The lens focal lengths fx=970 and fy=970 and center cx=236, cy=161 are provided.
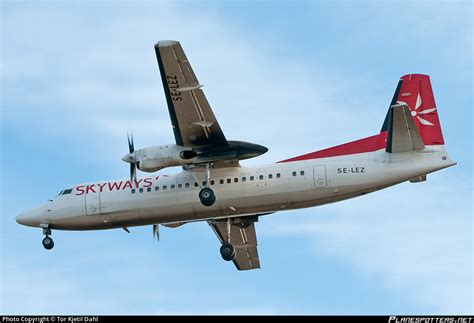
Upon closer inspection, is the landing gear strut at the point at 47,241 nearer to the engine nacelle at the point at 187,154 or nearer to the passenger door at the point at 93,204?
the passenger door at the point at 93,204

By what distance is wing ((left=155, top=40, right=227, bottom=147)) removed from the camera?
118 feet

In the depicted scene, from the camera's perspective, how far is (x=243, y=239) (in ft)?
147

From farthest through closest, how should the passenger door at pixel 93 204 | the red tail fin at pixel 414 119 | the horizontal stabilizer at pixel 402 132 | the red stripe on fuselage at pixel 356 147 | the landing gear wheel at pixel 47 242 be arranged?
the landing gear wheel at pixel 47 242
the passenger door at pixel 93 204
the red stripe on fuselage at pixel 356 147
the red tail fin at pixel 414 119
the horizontal stabilizer at pixel 402 132

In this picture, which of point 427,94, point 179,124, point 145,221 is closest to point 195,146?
point 179,124

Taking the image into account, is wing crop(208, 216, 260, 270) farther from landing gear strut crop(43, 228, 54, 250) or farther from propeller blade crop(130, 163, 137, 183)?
landing gear strut crop(43, 228, 54, 250)

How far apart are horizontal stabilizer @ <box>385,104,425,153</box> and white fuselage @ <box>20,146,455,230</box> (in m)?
0.29

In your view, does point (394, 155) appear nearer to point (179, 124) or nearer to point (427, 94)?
point (427, 94)

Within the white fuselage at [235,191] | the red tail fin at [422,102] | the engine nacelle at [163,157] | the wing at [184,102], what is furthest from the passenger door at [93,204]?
the red tail fin at [422,102]

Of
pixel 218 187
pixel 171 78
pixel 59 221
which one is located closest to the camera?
pixel 171 78

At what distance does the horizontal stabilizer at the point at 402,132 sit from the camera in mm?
35594

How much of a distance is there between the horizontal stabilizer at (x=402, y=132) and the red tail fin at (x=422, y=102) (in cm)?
110

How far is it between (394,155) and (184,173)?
879cm

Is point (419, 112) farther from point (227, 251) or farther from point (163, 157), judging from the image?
point (163, 157)

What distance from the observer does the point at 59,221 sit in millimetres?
41844
